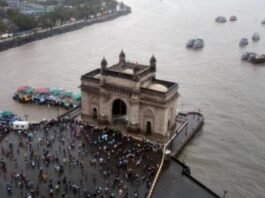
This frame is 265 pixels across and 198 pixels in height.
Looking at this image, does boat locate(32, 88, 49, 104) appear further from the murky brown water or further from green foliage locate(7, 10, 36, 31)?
green foliage locate(7, 10, 36, 31)

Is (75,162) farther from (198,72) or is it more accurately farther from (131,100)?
(198,72)

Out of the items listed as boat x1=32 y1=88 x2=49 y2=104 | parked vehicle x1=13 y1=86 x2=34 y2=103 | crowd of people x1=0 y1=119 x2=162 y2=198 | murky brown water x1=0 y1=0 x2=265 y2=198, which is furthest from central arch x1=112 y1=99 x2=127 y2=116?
parked vehicle x1=13 y1=86 x2=34 y2=103

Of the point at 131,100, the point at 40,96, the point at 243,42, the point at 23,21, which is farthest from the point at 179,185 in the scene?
the point at 23,21

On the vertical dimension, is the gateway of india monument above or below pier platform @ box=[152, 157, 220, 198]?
above

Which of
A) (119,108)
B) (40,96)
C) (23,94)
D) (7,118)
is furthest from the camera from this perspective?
(23,94)

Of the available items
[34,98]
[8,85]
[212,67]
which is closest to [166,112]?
[34,98]
